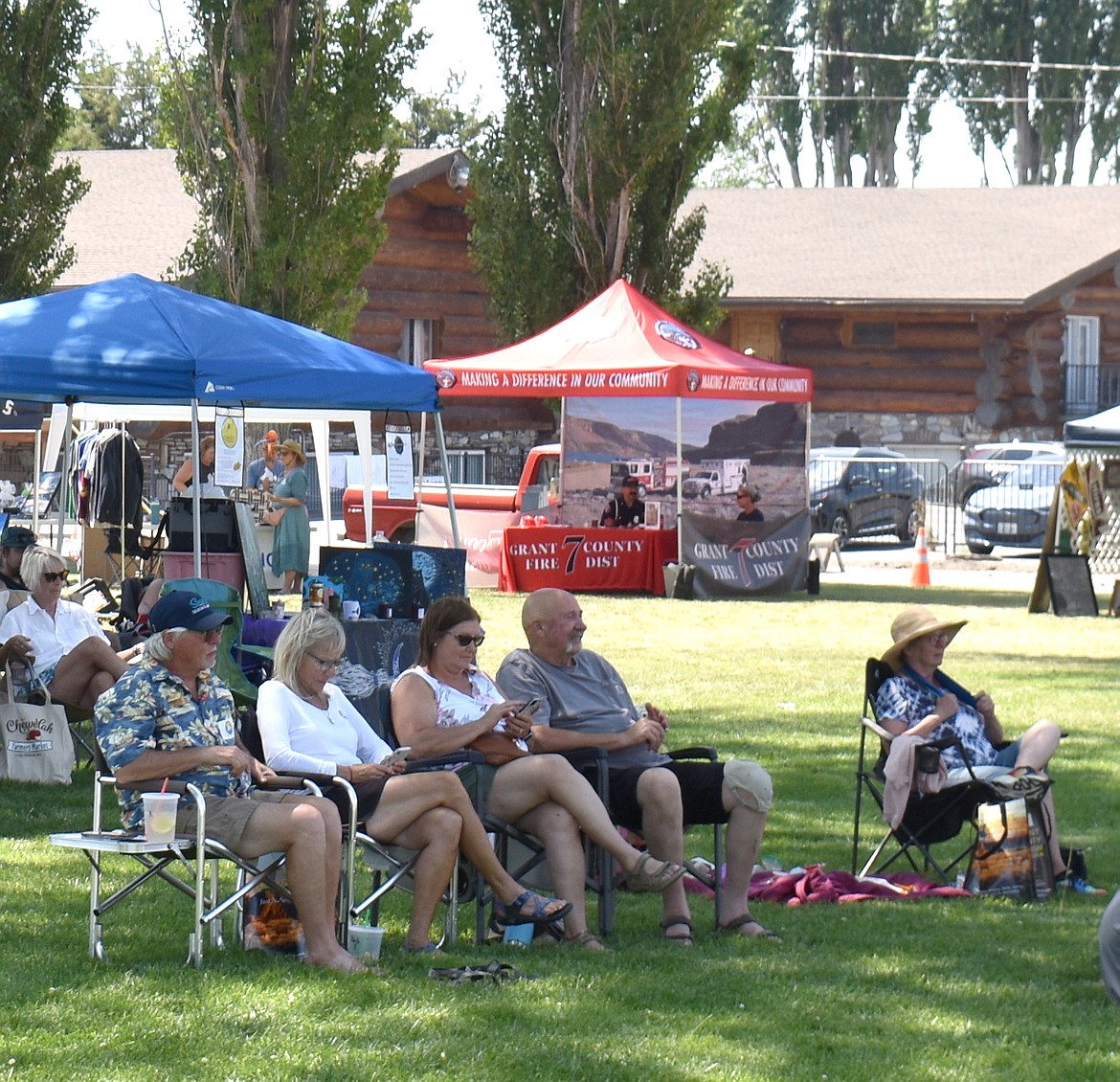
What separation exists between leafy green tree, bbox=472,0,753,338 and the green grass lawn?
15.6 metres

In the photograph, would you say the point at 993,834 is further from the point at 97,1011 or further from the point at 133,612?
the point at 133,612

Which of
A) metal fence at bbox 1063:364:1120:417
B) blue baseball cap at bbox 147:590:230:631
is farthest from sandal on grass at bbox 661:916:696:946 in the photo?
metal fence at bbox 1063:364:1120:417

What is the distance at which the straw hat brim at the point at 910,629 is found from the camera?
22.9ft

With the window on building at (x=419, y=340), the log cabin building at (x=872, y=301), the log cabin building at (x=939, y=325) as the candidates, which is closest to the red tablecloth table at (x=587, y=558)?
the log cabin building at (x=872, y=301)

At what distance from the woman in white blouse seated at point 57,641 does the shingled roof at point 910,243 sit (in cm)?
2471

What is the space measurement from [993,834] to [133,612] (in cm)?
610

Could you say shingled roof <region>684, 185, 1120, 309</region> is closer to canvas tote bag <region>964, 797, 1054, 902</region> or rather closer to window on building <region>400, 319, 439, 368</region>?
window on building <region>400, 319, 439, 368</region>

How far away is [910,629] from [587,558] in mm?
11696

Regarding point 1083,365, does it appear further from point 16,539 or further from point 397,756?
point 397,756

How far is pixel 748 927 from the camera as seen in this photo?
5.95m

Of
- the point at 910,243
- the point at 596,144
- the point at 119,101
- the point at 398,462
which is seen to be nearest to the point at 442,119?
the point at 119,101

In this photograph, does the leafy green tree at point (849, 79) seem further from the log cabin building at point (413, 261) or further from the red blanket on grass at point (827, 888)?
the red blanket on grass at point (827, 888)

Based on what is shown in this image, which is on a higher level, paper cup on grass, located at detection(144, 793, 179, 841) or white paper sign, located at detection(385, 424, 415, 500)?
white paper sign, located at detection(385, 424, 415, 500)

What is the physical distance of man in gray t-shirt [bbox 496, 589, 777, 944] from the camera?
19.6ft
